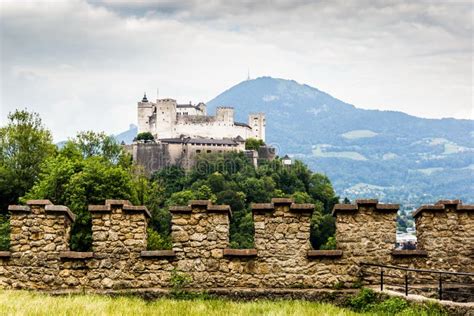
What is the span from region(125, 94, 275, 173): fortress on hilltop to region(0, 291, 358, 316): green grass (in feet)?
449

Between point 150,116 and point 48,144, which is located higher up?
point 150,116

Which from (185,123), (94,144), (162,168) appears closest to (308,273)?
(94,144)

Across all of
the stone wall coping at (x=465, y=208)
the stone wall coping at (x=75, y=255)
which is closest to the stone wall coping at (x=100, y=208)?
the stone wall coping at (x=75, y=255)

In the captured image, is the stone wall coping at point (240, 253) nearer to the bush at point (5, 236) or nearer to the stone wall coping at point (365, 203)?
the stone wall coping at point (365, 203)

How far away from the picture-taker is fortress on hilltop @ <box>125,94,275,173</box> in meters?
153

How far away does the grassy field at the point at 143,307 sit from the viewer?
920 centimetres

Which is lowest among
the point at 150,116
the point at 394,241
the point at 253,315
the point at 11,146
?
the point at 253,315

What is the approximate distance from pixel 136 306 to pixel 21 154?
67973 mm

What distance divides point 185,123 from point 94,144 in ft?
279

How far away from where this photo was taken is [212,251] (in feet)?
37.9

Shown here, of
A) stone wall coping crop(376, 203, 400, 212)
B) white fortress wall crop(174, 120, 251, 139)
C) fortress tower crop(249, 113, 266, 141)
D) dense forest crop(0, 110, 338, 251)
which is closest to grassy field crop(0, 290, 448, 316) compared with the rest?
stone wall coping crop(376, 203, 400, 212)

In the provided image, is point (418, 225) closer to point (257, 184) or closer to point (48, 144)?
point (48, 144)

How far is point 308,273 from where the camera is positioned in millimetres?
11586

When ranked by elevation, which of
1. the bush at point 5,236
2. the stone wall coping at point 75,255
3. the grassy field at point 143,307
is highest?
the stone wall coping at point 75,255
